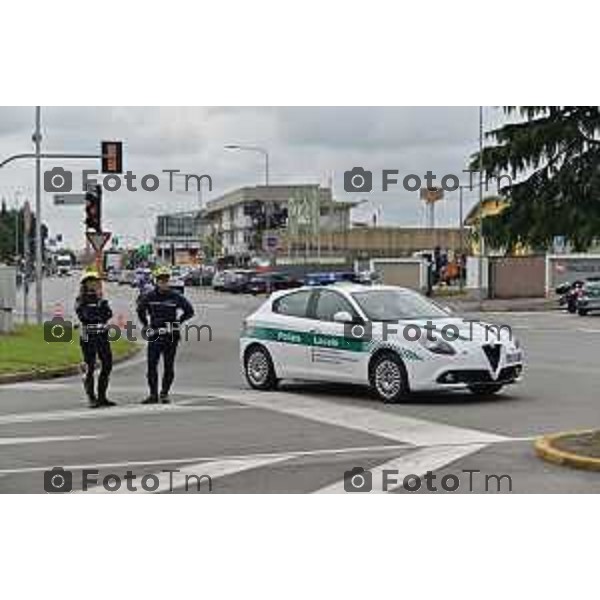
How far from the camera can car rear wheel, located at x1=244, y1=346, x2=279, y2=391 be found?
17969 millimetres

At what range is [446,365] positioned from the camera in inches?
619

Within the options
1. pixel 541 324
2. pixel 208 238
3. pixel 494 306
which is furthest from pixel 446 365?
pixel 208 238

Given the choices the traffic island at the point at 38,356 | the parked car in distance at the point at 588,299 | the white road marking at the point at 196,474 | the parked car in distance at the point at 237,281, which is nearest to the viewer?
the white road marking at the point at 196,474

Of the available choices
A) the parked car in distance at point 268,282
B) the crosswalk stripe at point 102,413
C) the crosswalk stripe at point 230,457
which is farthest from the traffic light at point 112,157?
the parked car in distance at point 268,282

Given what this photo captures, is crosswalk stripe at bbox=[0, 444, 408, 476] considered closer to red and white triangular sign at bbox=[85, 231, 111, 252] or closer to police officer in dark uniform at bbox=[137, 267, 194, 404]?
police officer in dark uniform at bbox=[137, 267, 194, 404]

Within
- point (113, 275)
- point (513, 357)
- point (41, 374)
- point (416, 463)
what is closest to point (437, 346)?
point (513, 357)

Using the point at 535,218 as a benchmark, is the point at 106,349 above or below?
below

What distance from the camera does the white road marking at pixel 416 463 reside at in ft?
33.0

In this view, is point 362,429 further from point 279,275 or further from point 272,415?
point 279,275

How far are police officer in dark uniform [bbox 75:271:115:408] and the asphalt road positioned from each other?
16.9 inches

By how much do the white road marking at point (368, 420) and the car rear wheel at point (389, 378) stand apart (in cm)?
56

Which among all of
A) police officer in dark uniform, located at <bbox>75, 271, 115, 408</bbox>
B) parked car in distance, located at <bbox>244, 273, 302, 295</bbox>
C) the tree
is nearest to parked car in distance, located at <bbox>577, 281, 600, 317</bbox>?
parked car in distance, located at <bbox>244, 273, 302, 295</bbox>

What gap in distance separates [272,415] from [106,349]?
2.49m

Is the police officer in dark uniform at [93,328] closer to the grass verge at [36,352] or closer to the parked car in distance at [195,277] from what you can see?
the grass verge at [36,352]
